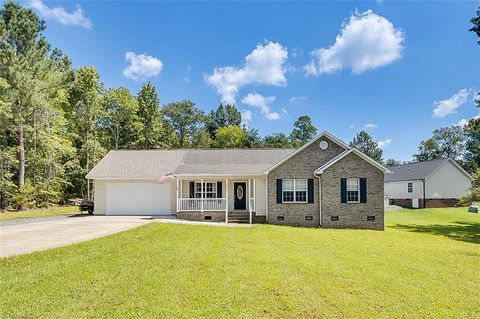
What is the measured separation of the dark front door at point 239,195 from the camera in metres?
20.6

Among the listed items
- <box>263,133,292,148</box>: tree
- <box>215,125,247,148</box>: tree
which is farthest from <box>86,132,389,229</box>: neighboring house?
<box>263,133,292,148</box>: tree

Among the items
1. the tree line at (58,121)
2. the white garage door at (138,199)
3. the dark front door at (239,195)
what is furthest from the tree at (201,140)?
the dark front door at (239,195)

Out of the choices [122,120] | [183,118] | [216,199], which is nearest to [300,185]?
[216,199]

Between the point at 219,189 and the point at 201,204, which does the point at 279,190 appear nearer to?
the point at 219,189

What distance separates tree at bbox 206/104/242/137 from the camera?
64188 millimetres

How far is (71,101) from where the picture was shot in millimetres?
36562

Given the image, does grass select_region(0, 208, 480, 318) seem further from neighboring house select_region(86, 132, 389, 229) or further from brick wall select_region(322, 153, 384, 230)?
neighboring house select_region(86, 132, 389, 229)

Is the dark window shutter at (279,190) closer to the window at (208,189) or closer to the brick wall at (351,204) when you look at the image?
the brick wall at (351,204)

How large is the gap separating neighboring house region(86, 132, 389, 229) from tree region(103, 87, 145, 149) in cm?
2047

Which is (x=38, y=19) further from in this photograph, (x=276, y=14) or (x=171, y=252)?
(x=171, y=252)

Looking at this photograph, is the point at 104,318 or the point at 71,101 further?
the point at 71,101

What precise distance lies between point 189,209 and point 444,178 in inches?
1236

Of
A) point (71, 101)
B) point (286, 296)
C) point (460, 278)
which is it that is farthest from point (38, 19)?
point (460, 278)

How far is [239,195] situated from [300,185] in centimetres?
433
